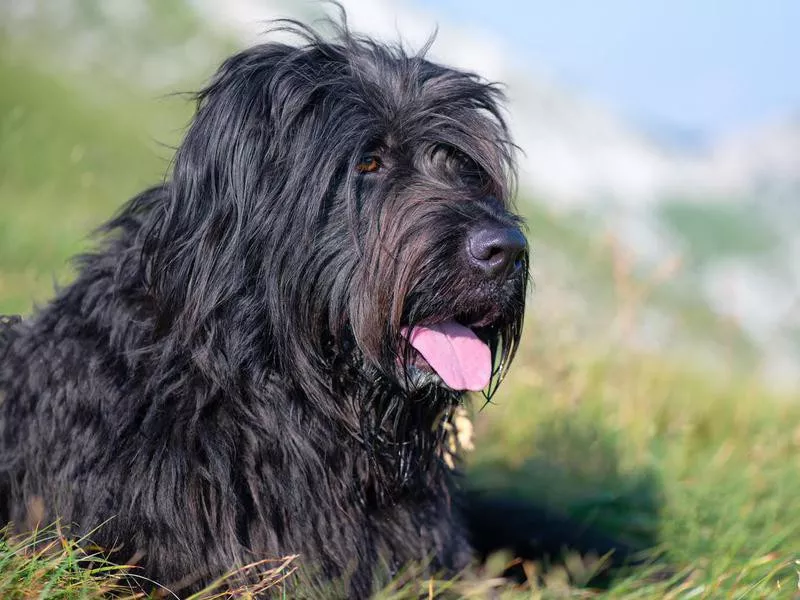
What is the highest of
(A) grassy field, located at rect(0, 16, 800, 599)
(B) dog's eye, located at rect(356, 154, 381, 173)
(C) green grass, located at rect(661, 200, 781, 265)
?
(C) green grass, located at rect(661, 200, 781, 265)

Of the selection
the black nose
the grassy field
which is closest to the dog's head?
the black nose

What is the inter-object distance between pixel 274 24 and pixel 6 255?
12.3ft

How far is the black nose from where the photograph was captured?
249 centimetres

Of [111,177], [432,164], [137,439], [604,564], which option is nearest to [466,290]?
[432,164]

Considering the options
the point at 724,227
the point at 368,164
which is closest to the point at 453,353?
the point at 368,164

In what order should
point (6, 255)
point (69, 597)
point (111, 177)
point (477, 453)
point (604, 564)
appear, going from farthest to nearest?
point (111, 177) < point (6, 255) < point (477, 453) < point (604, 564) < point (69, 597)

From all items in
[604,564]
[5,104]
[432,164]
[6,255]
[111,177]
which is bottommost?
[604,564]

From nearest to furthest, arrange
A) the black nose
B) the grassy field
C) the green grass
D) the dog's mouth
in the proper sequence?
1. the black nose
2. the dog's mouth
3. the grassy field
4. the green grass

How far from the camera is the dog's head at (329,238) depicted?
2.53 meters

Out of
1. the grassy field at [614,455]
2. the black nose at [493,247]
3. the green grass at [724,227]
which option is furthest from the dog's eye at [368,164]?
the green grass at [724,227]

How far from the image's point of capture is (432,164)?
282cm

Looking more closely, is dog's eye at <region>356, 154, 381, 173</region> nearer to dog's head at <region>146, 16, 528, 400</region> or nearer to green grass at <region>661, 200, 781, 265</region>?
dog's head at <region>146, 16, 528, 400</region>

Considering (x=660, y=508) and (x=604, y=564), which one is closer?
(x=604, y=564)

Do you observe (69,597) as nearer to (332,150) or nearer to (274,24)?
(332,150)
